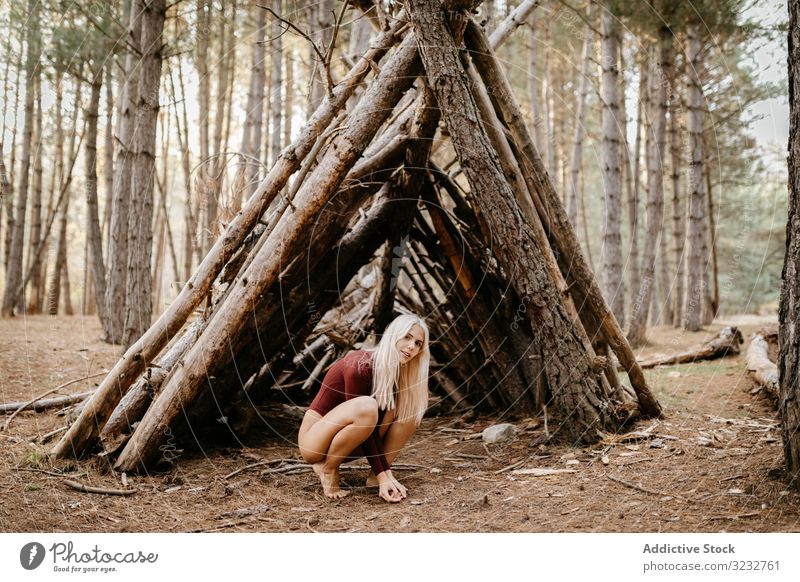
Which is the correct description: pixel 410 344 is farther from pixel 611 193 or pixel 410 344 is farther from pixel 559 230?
pixel 611 193

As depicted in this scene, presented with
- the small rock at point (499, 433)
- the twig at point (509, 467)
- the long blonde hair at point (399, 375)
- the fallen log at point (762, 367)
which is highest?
the long blonde hair at point (399, 375)

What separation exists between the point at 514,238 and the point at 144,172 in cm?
274

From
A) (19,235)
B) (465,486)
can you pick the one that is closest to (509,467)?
(465,486)

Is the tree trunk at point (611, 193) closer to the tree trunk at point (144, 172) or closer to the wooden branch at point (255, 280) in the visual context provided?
the wooden branch at point (255, 280)

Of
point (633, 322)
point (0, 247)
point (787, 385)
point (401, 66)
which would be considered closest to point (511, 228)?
point (401, 66)

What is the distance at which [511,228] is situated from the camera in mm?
3049

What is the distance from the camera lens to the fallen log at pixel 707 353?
550cm

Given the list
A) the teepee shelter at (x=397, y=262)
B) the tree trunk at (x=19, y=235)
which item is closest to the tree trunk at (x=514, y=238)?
the teepee shelter at (x=397, y=262)

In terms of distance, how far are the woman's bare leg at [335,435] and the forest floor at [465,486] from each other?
13 centimetres

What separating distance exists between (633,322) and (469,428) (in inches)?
154

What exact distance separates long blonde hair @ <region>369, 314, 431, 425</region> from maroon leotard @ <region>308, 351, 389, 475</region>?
47 millimetres

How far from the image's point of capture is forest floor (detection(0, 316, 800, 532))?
2355mm

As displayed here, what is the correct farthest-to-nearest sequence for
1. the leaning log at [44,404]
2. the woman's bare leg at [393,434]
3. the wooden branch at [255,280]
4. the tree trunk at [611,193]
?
the tree trunk at [611,193], the leaning log at [44,404], the wooden branch at [255,280], the woman's bare leg at [393,434]

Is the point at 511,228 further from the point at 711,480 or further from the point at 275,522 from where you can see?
the point at 275,522
